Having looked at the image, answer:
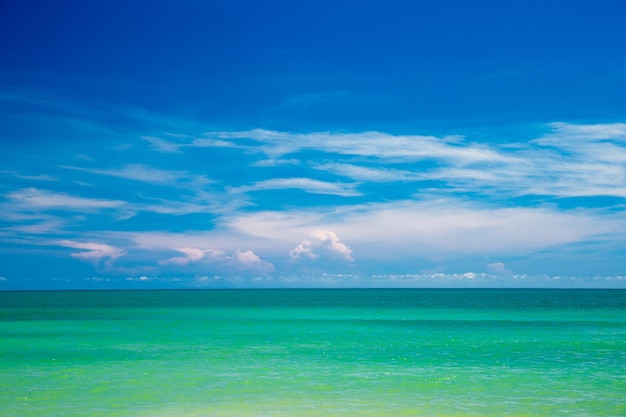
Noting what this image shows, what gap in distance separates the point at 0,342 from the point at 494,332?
30348mm

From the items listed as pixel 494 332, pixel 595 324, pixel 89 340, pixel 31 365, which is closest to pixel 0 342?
pixel 89 340

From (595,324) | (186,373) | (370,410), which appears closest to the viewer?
(370,410)

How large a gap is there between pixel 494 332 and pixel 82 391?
95.0 feet

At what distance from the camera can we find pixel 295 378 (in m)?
22.8

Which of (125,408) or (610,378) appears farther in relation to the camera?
(610,378)

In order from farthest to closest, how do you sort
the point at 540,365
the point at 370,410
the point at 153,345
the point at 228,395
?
the point at 153,345 → the point at 540,365 → the point at 228,395 → the point at 370,410

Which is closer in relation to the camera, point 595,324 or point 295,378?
Result: point 295,378

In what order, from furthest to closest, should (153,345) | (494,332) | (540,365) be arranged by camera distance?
(494,332) → (153,345) → (540,365)

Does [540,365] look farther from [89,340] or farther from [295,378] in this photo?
[89,340]

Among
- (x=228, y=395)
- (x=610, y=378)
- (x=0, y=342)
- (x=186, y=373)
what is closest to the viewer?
(x=228, y=395)

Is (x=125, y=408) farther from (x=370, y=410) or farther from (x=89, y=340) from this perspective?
(x=89, y=340)

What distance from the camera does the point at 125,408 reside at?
59.1ft

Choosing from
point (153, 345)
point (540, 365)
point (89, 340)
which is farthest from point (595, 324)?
point (89, 340)

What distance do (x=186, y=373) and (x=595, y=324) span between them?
36.7 m
